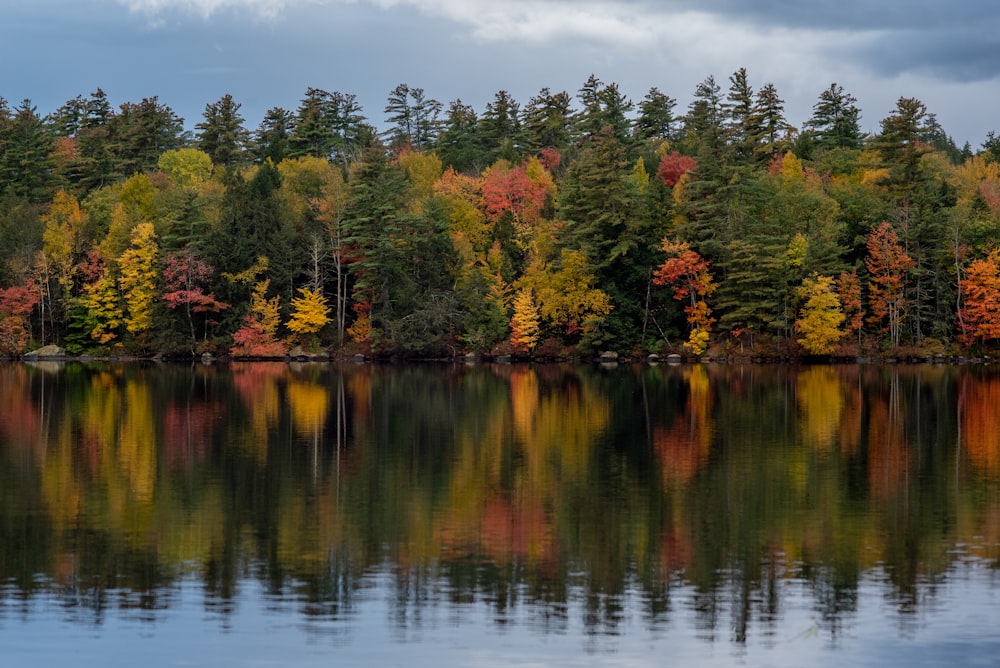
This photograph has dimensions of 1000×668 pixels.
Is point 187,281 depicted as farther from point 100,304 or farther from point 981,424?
point 981,424

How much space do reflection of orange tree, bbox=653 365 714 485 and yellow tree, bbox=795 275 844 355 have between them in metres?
29.3

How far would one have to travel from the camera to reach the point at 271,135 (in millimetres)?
119250

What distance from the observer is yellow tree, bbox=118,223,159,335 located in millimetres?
85688

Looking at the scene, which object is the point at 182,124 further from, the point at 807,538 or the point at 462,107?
the point at 807,538

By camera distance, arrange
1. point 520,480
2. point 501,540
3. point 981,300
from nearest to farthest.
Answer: point 501,540 → point 520,480 → point 981,300

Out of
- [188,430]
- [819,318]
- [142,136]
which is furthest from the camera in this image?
[142,136]

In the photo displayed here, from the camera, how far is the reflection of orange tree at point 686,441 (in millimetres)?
26180

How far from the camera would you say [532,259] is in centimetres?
8488

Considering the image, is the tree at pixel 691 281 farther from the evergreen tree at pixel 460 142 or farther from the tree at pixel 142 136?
the tree at pixel 142 136

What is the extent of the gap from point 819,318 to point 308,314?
33.4m

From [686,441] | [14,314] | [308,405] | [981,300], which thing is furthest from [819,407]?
[14,314]

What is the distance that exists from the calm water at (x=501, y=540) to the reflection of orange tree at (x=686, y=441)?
138 millimetres

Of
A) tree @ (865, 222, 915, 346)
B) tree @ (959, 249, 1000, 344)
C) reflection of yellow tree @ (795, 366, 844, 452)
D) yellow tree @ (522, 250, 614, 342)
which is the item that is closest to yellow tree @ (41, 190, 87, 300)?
yellow tree @ (522, 250, 614, 342)

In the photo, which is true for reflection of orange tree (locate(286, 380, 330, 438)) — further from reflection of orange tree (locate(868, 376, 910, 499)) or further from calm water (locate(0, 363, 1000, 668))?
reflection of orange tree (locate(868, 376, 910, 499))
